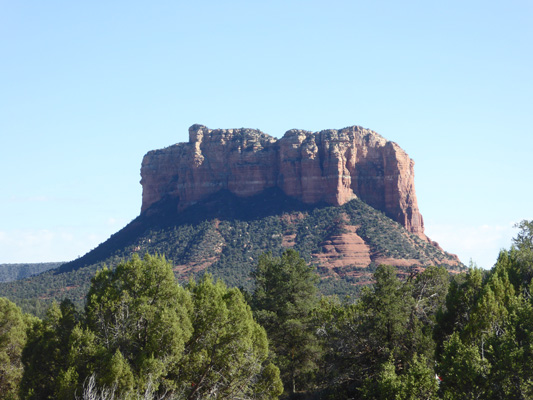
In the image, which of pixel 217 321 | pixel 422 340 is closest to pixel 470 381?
pixel 422 340

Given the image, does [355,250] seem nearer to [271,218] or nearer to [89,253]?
[271,218]

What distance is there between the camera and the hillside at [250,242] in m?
139

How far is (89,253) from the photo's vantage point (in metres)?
171

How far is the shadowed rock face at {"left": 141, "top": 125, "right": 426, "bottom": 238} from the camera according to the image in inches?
6599

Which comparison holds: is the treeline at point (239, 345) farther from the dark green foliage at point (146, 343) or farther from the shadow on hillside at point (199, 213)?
the shadow on hillside at point (199, 213)

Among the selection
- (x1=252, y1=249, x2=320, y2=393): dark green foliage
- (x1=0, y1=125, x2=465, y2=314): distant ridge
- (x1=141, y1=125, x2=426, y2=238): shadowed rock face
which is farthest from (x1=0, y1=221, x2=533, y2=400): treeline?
(x1=141, y1=125, x2=426, y2=238): shadowed rock face

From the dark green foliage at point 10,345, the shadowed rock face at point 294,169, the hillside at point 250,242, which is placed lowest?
the dark green foliage at point 10,345

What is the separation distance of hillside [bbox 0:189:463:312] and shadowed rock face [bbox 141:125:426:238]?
3578 millimetres

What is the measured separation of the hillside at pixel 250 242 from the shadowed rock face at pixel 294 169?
358cm

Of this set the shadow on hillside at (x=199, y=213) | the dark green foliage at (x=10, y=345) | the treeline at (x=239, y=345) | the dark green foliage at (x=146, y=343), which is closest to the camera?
the treeline at (x=239, y=345)

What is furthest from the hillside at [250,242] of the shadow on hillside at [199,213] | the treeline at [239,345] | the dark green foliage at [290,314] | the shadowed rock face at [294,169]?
the treeline at [239,345]

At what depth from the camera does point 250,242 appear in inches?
6117

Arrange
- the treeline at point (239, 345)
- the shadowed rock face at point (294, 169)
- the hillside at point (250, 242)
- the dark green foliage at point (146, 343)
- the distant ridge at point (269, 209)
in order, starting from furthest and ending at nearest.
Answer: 1. the shadowed rock face at point (294, 169)
2. the distant ridge at point (269, 209)
3. the hillside at point (250, 242)
4. the dark green foliage at point (146, 343)
5. the treeline at point (239, 345)

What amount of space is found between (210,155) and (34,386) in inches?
5627
